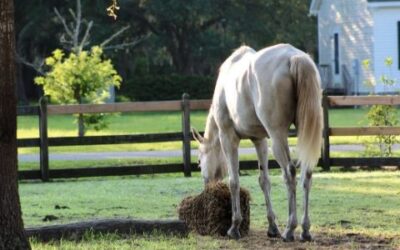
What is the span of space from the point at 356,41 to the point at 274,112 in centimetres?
3423

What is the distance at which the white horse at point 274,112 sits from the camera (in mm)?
8492

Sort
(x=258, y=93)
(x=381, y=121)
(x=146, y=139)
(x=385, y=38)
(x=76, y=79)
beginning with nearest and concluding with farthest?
(x=258, y=93)
(x=146, y=139)
(x=381, y=121)
(x=76, y=79)
(x=385, y=38)

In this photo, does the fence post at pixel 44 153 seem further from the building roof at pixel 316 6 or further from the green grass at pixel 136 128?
the building roof at pixel 316 6

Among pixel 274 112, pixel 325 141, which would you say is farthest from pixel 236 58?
pixel 325 141

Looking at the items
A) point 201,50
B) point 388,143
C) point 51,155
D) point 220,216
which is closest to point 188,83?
point 201,50

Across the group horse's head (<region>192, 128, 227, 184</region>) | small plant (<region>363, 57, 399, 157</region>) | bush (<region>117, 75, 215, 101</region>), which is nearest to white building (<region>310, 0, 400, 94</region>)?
bush (<region>117, 75, 215, 101</region>)

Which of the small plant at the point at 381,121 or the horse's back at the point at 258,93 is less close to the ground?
the horse's back at the point at 258,93

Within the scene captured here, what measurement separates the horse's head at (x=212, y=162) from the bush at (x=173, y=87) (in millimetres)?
33189

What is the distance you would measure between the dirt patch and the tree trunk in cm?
244

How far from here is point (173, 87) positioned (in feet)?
145

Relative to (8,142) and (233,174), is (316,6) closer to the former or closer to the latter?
(233,174)

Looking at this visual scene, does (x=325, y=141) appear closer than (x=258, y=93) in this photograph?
No

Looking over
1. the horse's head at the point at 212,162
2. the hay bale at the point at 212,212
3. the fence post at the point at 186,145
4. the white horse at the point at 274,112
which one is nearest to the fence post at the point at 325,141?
the fence post at the point at 186,145

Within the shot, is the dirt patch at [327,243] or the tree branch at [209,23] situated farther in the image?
the tree branch at [209,23]
